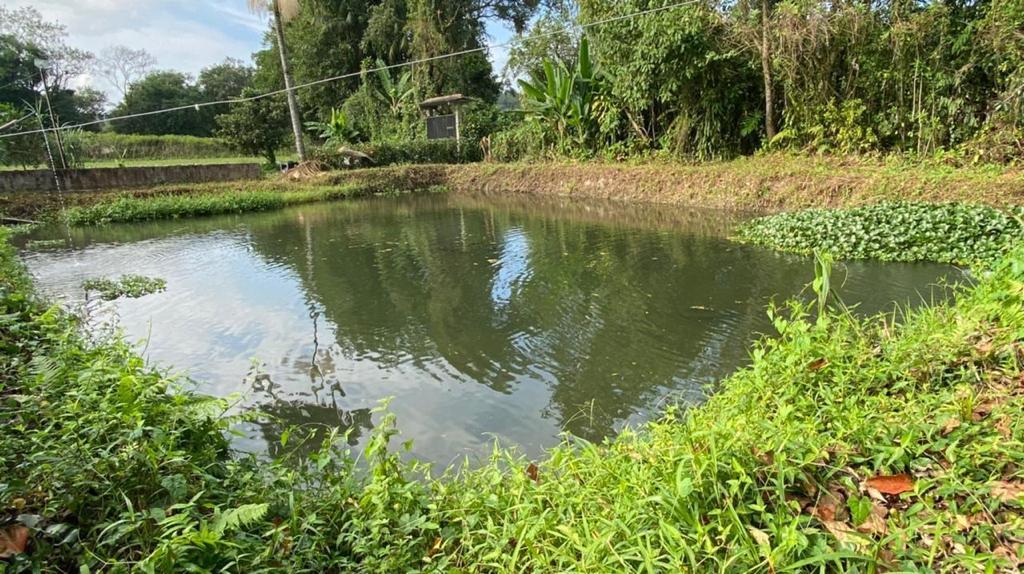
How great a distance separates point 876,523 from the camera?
155 centimetres

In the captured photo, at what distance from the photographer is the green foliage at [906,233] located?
19.5 ft

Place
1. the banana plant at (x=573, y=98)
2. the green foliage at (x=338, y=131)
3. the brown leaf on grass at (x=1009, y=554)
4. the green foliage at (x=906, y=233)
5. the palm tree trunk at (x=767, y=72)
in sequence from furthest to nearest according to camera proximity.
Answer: the green foliage at (x=338, y=131) < the banana plant at (x=573, y=98) < the palm tree trunk at (x=767, y=72) < the green foliage at (x=906, y=233) < the brown leaf on grass at (x=1009, y=554)

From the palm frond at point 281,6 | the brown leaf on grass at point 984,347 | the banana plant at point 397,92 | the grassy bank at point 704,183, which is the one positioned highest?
the palm frond at point 281,6

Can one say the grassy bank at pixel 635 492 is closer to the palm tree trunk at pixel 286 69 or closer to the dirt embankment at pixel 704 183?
the dirt embankment at pixel 704 183

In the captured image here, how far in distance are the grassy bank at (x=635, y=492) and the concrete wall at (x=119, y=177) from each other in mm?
17102

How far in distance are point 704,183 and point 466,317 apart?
8.40 meters

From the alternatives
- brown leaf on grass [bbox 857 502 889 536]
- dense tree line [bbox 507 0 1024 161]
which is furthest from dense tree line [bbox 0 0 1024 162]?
brown leaf on grass [bbox 857 502 889 536]

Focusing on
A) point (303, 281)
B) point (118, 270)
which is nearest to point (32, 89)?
point (118, 270)

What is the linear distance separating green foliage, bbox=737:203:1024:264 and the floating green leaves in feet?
27.6

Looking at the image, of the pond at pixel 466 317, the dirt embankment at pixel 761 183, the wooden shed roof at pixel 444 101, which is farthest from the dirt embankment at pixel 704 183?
the wooden shed roof at pixel 444 101

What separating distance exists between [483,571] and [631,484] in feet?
1.86

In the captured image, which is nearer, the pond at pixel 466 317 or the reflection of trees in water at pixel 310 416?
the reflection of trees in water at pixel 310 416

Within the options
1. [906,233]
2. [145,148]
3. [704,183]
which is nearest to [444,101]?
[704,183]

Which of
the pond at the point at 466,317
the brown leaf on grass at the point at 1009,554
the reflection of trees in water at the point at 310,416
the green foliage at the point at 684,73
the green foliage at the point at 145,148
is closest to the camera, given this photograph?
the brown leaf on grass at the point at 1009,554
